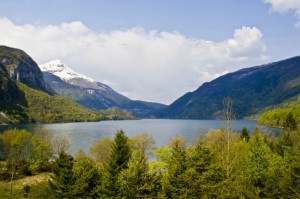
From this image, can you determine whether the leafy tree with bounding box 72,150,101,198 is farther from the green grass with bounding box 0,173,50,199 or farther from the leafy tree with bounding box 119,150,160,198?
the green grass with bounding box 0,173,50,199

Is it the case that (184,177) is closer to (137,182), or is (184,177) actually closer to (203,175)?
(203,175)

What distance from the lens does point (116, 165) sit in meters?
51.5

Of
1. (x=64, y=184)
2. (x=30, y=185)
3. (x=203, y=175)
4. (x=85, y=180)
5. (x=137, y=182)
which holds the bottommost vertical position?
(x=30, y=185)

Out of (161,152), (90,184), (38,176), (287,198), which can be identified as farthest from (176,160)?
(38,176)

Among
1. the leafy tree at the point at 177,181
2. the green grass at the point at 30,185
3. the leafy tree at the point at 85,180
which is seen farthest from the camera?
the green grass at the point at 30,185

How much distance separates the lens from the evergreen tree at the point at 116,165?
155 ft

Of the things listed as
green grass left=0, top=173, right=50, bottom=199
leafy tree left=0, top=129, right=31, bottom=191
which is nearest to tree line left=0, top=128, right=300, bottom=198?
green grass left=0, top=173, right=50, bottom=199

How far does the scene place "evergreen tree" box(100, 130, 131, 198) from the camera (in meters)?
47.2

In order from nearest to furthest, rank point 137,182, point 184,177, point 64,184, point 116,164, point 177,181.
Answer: point 137,182 < point 184,177 < point 177,181 < point 64,184 < point 116,164

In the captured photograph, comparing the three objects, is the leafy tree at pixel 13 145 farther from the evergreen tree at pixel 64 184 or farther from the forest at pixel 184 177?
the evergreen tree at pixel 64 184

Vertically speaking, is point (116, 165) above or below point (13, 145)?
below

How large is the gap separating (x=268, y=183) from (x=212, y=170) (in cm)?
889

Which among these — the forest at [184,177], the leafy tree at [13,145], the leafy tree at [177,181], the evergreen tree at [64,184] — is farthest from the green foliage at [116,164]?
the leafy tree at [13,145]

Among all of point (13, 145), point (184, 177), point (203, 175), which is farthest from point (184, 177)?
point (13, 145)
